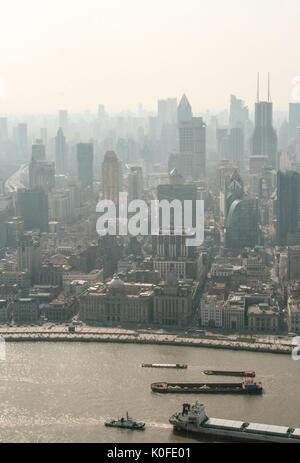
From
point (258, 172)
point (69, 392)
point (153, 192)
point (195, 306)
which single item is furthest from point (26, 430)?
point (258, 172)

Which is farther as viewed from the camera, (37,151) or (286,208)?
(37,151)

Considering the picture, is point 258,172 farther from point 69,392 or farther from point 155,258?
point 69,392

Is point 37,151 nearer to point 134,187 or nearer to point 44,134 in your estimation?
point 44,134

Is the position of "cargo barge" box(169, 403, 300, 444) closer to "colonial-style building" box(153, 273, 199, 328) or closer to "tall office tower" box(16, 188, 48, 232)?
"colonial-style building" box(153, 273, 199, 328)

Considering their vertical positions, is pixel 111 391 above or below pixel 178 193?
below

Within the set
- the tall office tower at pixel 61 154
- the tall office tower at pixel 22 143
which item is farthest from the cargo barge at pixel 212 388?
the tall office tower at pixel 61 154

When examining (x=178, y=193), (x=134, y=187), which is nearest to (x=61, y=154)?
(x=134, y=187)

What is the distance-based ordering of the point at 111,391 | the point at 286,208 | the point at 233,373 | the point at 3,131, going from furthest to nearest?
1. the point at 3,131
2. the point at 286,208
3. the point at 233,373
4. the point at 111,391

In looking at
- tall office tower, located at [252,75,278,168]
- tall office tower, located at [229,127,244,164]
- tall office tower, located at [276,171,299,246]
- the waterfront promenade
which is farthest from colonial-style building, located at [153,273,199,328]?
tall office tower, located at [229,127,244,164]
